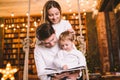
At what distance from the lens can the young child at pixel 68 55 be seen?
84 centimetres

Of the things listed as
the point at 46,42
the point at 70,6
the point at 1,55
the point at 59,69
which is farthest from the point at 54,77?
the point at 1,55

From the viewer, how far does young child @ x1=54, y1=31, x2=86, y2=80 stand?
0.84 m

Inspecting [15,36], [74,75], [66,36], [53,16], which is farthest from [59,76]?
[15,36]

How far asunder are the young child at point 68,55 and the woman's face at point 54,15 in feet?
0.28

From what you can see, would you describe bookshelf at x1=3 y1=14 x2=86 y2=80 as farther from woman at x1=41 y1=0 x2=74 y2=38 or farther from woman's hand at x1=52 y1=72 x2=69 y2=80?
woman's hand at x1=52 y1=72 x2=69 y2=80

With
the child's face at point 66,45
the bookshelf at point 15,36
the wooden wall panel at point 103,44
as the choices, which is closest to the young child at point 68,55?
the child's face at point 66,45

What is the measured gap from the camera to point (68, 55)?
0.86 metres

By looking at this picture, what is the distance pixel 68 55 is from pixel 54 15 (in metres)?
0.20

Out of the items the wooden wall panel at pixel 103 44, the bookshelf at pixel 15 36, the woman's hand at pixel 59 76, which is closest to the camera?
the woman's hand at pixel 59 76

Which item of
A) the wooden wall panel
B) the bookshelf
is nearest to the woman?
the wooden wall panel

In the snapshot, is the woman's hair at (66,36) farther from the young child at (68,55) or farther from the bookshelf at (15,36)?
the bookshelf at (15,36)

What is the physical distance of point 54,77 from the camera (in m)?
0.82

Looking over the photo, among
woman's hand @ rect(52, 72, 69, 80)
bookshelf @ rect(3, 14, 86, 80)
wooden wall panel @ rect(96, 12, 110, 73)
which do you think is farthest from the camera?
bookshelf @ rect(3, 14, 86, 80)

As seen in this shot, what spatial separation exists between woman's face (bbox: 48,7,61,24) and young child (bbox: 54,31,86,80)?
0.28ft
